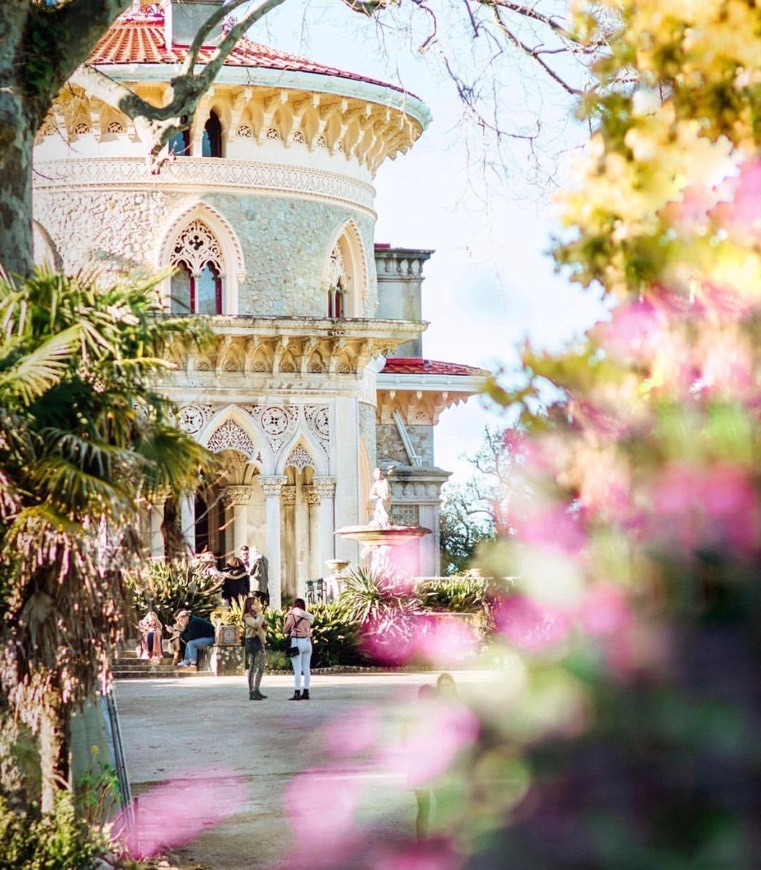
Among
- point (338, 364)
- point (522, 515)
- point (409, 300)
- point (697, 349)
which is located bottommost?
point (522, 515)

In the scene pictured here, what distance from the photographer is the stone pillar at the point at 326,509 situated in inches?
1234

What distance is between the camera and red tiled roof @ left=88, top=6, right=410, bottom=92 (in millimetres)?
29938

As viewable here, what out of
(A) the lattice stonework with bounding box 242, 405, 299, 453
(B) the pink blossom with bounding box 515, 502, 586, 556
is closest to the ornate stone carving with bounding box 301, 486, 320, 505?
(A) the lattice stonework with bounding box 242, 405, 299, 453

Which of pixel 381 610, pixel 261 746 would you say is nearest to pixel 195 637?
pixel 381 610

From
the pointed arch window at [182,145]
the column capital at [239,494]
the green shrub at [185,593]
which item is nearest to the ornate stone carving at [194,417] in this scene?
the column capital at [239,494]

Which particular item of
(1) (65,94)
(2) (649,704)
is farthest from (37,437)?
(1) (65,94)

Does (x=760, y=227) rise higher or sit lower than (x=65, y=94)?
lower

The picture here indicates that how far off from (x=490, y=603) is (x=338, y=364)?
31.1ft

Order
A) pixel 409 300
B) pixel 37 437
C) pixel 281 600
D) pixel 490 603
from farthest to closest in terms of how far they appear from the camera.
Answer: pixel 409 300 < pixel 281 600 < pixel 490 603 < pixel 37 437

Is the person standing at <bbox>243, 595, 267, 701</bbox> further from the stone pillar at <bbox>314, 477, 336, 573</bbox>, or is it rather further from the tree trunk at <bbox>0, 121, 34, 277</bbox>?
the stone pillar at <bbox>314, 477, 336, 573</bbox>

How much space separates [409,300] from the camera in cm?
3950

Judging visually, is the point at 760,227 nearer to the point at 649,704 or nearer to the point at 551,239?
the point at 551,239

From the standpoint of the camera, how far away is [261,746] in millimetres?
15406

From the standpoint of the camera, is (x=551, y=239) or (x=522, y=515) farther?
(x=551, y=239)
